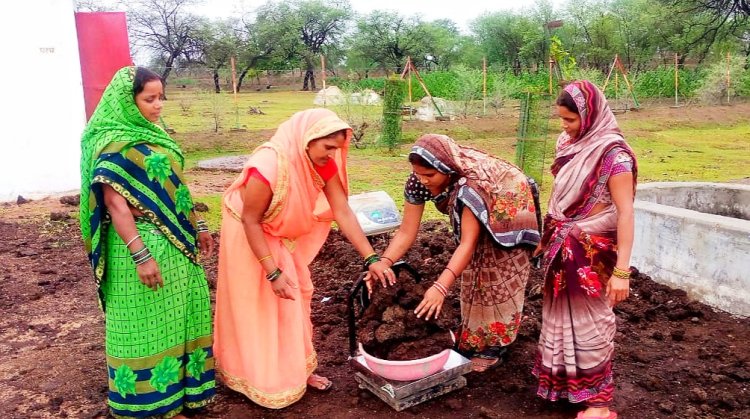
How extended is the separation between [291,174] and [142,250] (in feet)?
2.38

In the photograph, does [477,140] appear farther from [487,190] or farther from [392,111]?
[487,190]

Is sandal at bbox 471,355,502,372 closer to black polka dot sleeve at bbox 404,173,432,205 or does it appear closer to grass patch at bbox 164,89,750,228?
black polka dot sleeve at bbox 404,173,432,205

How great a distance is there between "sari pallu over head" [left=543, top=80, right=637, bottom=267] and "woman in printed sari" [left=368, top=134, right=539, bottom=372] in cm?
28

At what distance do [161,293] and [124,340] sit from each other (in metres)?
0.26

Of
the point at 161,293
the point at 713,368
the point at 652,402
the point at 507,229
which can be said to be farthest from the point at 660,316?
the point at 161,293

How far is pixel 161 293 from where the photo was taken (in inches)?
113

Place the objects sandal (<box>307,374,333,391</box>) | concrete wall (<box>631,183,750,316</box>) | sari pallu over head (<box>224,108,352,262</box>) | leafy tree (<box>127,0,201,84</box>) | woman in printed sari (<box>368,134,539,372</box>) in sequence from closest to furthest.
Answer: sari pallu over head (<box>224,108,352,262</box>)
woman in printed sari (<box>368,134,539,372</box>)
sandal (<box>307,374,333,391</box>)
concrete wall (<box>631,183,750,316</box>)
leafy tree (<box>127,0,201,84</box>)

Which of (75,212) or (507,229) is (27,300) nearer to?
(75,212)

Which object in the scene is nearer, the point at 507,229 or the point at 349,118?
the point at 507,229

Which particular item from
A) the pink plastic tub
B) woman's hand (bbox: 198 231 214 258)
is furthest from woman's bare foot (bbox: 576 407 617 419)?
woman's hand (bbox: 198 231 214 258)

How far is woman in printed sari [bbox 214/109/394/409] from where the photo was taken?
9.41ft

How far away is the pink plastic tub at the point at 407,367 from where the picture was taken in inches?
116

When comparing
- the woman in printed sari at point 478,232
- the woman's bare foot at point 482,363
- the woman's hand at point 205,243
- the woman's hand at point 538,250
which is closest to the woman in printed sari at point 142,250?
the woman's hand at point 205,243

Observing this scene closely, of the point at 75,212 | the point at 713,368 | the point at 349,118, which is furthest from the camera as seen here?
the point at 349,118
